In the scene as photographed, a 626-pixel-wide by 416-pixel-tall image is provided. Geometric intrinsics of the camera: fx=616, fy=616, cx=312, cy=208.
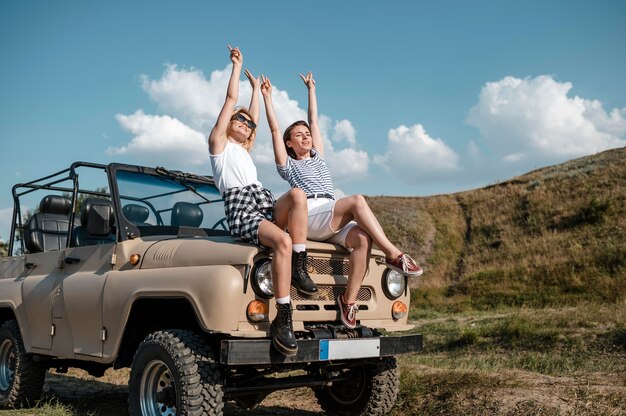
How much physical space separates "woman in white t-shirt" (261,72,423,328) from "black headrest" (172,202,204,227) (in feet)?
3.35

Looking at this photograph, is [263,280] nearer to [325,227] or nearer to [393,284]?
[325,227]

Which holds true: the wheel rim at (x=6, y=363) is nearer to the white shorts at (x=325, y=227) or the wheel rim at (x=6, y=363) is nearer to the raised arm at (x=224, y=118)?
the raised arm at (x=224, y=118)

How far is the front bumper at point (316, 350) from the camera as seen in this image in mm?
3859

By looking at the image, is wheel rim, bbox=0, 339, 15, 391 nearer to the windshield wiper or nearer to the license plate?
the windshield wiper

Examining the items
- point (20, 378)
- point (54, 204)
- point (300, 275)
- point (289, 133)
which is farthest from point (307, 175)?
point (20, 378)

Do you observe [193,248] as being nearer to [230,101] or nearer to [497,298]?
[230,101]

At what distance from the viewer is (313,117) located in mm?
6270

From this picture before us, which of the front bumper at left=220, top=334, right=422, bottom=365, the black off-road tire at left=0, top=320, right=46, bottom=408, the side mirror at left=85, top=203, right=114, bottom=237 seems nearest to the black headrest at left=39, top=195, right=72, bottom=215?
the black off-road tire at left=0, top=320, right=46, bottom=408

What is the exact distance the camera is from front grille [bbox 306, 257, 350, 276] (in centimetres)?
468

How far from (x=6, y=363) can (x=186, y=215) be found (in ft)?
8.73

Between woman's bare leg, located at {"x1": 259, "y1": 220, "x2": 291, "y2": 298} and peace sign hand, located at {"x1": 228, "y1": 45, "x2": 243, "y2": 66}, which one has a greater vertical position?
peace sign hand, located at {"x1": 228, "y1": 45, "x2": 243, "y2": 66}

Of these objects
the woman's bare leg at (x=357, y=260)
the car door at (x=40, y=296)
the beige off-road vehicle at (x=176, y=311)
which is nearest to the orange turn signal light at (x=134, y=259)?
the beige off-road vehicle at (x=176, y=311)

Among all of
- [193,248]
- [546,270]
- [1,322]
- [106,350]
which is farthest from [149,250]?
[546,270]

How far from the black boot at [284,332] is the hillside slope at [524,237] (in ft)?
64.9
